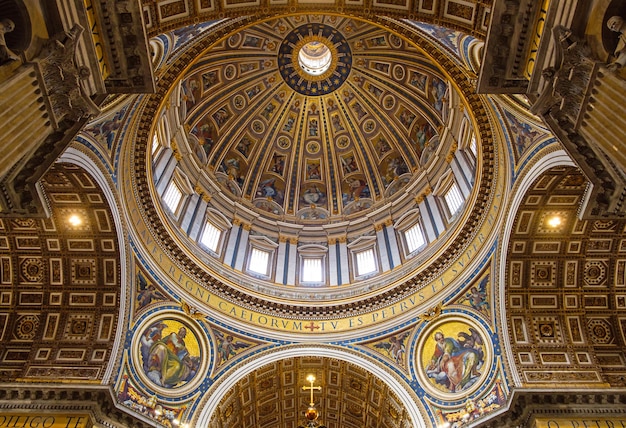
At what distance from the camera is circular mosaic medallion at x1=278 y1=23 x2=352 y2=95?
31500mm

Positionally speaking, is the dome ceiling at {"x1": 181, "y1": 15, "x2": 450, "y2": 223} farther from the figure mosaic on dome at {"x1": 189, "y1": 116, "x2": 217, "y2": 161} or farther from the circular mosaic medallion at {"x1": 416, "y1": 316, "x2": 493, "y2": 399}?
the circular mosaic medallion at {"x1": 416, "y1": 316, "x2": 493, "y2": 399}

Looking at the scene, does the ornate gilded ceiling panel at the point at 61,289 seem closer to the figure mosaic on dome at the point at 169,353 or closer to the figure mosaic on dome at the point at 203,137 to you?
the figure mosaic on dome at the point at 169,353

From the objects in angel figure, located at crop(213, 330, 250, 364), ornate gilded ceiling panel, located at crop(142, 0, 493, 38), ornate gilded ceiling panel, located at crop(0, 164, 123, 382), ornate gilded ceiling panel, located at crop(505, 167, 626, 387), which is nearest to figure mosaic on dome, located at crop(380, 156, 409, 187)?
ornate gilded ceiling panel, located at crop(505, 167, 626, 387)

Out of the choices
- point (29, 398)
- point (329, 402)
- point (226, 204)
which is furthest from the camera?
point (226, 204)

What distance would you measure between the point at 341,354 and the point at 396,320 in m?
2.79

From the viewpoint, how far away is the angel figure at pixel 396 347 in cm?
2067

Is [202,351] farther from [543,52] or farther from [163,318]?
[543,52]

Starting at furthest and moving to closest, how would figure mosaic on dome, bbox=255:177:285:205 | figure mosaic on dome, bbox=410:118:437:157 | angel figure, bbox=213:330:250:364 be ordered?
figure mosaic on dome, bbox=255:177:285:205 < figure mosaic on dome, bbox=410:118:437:157 < angel figure, bbox=213:330:250:364

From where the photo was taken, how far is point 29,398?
15.5m

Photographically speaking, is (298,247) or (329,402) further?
(298,247)

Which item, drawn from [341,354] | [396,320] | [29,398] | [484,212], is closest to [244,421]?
[341,354]

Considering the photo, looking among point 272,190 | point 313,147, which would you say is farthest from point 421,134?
point 272,190

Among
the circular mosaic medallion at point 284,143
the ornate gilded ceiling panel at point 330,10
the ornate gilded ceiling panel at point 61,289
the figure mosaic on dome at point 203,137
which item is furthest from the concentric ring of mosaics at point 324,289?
the circular mosaic medallion at point 284,143

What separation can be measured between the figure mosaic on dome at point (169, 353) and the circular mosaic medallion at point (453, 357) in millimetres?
9202
